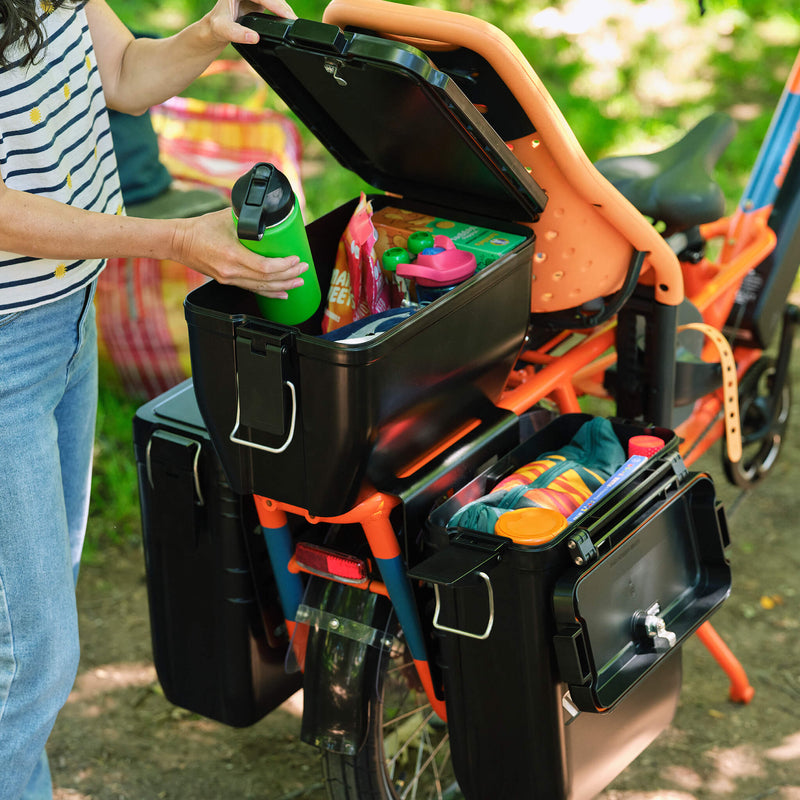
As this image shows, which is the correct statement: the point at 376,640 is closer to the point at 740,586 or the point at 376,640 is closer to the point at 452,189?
the point at 452,189

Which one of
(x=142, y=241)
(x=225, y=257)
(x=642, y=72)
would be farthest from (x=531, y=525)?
(x=642, y=72)

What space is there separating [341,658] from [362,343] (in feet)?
2.18

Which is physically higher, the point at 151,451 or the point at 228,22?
the point at 228,22

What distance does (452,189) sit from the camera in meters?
2.02

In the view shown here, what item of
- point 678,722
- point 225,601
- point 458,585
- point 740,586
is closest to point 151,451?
point 225,601

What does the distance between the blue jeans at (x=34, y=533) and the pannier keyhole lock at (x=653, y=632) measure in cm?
94

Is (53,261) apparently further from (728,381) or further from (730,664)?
(730,664)

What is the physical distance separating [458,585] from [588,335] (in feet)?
2.84

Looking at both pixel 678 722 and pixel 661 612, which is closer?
pixel 661 612

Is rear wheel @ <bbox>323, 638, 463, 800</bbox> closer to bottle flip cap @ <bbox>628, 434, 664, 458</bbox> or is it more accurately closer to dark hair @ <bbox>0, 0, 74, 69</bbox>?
bottle flip cap @ <bbox>628, 434, 664, 458</bbox>

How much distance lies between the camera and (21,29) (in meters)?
1.56

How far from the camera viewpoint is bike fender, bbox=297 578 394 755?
1.96 metres

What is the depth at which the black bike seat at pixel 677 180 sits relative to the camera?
2.38 m

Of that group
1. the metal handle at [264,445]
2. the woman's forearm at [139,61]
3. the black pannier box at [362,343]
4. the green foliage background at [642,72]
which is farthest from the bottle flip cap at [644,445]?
the green foliage background at [642,72]
